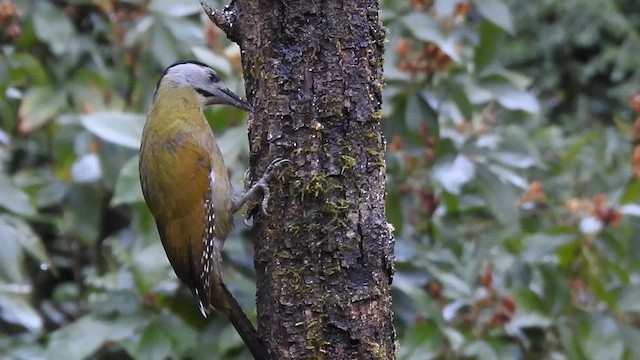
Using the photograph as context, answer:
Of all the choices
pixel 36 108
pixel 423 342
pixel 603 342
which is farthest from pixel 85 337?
pixel 603 342

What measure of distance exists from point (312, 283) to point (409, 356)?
3.60 ft

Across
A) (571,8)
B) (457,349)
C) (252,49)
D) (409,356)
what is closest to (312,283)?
(252,49)

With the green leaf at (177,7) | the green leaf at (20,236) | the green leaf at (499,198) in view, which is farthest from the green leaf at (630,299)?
the green leaf at (20,236)

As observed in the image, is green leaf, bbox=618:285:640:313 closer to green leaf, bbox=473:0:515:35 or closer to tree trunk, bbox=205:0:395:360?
green leaf, bbox=473:0:515:35

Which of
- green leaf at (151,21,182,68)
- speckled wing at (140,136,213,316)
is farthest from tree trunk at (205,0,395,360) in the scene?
green leaf at (151,21,182,68)

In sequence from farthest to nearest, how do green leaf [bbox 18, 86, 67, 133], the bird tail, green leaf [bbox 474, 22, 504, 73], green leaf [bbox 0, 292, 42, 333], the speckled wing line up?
green leaf [bbox 18, 86, 67, 133] → green leaf [bbox 474, 22, 504, 73] → green leaf [bbox 0, 292, 42, 333] → the speckled wing → the bird tail

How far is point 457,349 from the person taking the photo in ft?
12.2

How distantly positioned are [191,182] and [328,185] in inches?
33.4

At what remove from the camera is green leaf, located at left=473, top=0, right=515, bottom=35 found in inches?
148

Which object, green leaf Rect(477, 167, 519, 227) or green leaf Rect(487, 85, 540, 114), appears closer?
green leaf Rect(477, 167, 519, 227)

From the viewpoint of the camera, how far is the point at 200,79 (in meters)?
3.53

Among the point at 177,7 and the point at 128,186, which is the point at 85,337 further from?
the point at 177,7

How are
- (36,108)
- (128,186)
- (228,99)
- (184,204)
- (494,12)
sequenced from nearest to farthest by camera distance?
(184,204) → (228,99) → (128,186) → (494,12) → (36,108)

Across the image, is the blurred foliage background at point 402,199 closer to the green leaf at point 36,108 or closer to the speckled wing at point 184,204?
the green leaf at point 36,108
